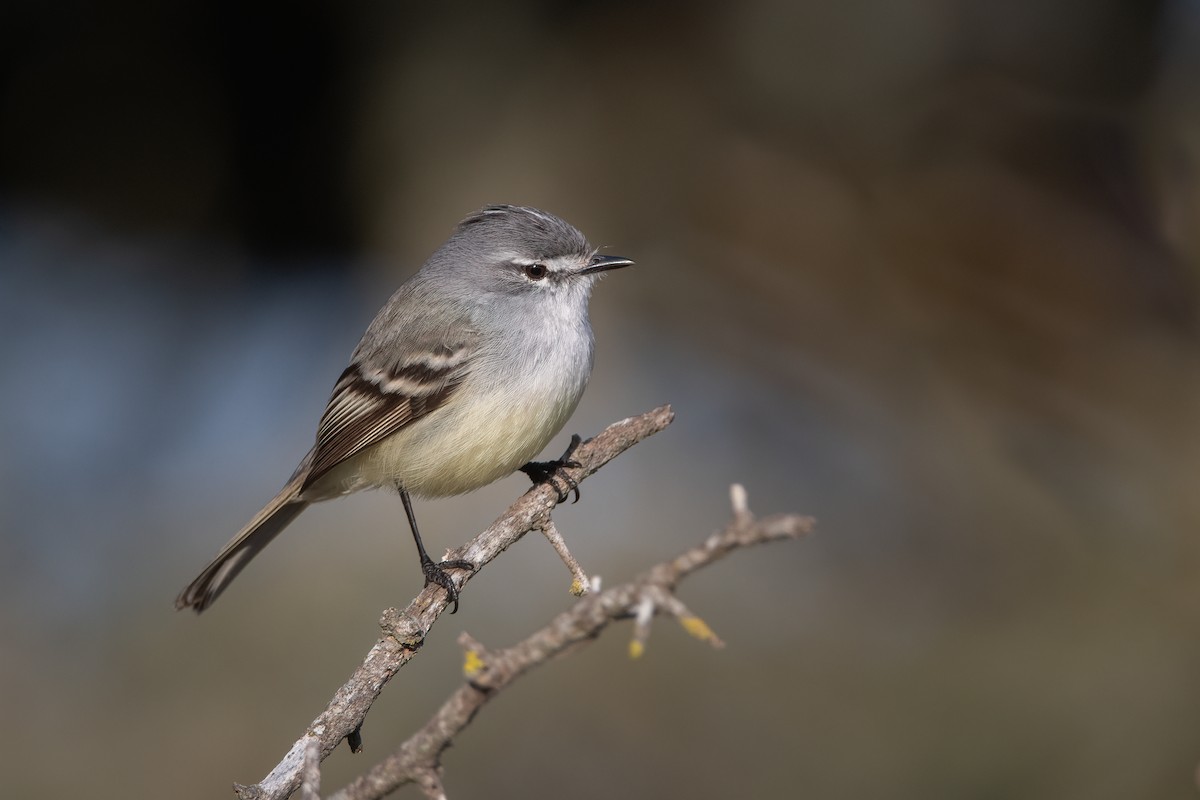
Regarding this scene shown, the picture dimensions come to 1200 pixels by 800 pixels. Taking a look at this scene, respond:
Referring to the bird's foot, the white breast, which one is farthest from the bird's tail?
the bird's foot

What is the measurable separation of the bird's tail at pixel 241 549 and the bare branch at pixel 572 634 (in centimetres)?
297

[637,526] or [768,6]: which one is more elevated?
[768,6]

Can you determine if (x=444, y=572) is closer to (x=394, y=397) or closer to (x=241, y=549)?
(x=394, y=397)

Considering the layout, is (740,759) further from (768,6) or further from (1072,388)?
(768,6)

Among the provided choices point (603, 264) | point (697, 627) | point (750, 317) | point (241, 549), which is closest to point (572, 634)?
point (697, 627)

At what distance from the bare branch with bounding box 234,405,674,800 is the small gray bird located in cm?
38

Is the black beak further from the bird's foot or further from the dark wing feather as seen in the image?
the bird's foot

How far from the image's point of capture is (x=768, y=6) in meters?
9.04

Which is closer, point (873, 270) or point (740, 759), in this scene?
point (740, 759)

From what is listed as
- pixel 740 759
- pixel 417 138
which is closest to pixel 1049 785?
pixel 740 759

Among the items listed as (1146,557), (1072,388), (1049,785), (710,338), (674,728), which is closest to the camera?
(1049,785)

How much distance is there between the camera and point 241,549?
486 cm

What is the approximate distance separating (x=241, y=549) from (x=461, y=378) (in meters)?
1.34

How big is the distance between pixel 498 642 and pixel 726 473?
2611 mm
